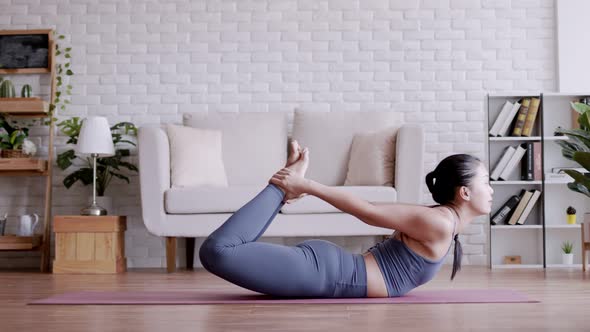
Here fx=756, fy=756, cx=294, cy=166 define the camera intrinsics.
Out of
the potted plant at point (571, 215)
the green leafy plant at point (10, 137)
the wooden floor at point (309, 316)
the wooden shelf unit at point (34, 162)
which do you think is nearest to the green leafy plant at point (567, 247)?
the potted plant at point (571, 215)

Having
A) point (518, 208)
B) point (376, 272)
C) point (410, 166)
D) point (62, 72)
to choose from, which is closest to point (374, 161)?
point (410, 166)

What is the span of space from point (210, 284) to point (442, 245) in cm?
142

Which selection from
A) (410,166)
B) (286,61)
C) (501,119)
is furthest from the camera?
(286,61)

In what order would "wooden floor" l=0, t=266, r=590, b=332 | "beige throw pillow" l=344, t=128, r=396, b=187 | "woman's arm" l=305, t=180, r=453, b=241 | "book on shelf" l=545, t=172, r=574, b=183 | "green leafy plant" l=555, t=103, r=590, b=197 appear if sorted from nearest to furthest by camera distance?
1. "wooden floor" l=0, t=266, r=590, b=332
2. "woman's arm" l=305, t=180, r=453, b=241
3. "green leafy plant" l=555, t=103, r=590, b=197
4. "beige throw pillow" l=344, t=128, r=396, b=187
5. "book on shelf" l=545, t=172, r=574, b=183

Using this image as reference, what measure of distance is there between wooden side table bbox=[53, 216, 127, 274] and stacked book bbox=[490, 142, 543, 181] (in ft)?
7.85

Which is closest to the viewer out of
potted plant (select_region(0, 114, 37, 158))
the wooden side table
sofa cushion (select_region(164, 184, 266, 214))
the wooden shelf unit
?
sofa cushion (select_region(164, 184, 266, 214))

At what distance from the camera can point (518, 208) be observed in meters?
4.75

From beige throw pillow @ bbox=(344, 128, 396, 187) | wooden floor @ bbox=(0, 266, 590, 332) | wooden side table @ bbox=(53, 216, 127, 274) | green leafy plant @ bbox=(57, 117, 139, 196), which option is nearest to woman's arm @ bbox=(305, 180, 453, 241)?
wooden floor @ bbox=(0, 266, 590, 332)

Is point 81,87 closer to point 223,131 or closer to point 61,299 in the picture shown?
point 223,131

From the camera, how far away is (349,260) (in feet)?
8.46

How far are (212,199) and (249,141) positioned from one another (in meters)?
0.75

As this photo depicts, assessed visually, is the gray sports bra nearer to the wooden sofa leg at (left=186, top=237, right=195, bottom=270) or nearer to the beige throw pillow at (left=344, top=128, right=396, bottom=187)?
the beige throw pillow at (left=344, top=128, right=396, bottom=187)

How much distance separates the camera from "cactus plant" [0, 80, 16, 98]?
508 centimetres

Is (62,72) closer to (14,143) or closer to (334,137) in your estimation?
(14,143)
